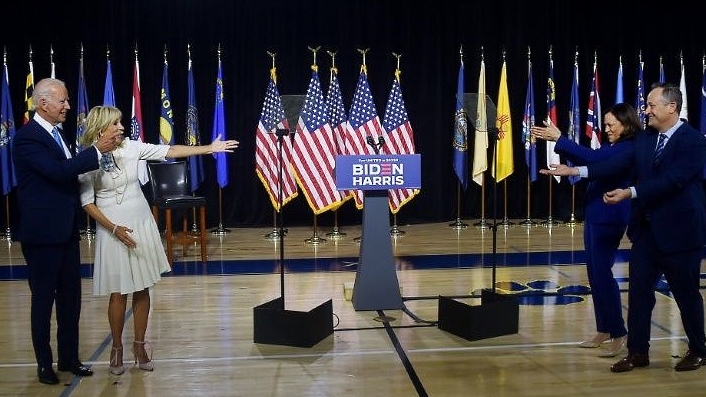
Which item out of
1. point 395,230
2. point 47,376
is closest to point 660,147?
point 47,376

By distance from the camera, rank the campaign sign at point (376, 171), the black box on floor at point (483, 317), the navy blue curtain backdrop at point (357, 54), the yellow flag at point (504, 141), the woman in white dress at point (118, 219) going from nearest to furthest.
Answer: the woman in white dress at point (118, 219) → the black box on floor at point (483, 317) → the campaign sign at point (376, 171) → the navy blue curtain backdrop at point (357, 54) → the yellow flag at point (504, 141)

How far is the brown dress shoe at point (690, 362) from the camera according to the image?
402 cm

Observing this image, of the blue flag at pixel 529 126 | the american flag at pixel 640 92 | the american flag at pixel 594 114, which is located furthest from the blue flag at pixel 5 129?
the american flag at pixel 640 92

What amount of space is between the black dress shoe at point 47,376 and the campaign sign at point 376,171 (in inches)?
→ 82.1

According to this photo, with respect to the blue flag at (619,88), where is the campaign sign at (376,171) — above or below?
below

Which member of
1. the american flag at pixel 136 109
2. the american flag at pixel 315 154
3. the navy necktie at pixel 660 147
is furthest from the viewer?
the american flag at pixel 136 109

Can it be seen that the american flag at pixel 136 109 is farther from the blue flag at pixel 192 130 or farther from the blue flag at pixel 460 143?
the blue flag at pixel 460 143

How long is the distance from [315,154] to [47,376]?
5.07 metres

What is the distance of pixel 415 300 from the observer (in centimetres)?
575

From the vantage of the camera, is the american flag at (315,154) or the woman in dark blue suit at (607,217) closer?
the woman in dark blue suit at (607,217)

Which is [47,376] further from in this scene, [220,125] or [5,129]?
[5,129]

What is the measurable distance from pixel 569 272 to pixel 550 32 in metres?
4.61

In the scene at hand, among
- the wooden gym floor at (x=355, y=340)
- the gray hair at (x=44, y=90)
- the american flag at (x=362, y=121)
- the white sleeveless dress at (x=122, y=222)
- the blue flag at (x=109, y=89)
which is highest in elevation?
the blue flag at (x=109, y=89)

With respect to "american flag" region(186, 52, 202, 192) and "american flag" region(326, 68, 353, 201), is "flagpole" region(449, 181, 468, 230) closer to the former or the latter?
"american flag" region(326, 68, 353, 201)
